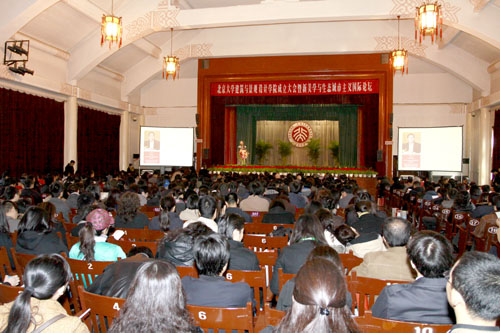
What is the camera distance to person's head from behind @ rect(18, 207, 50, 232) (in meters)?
3.23

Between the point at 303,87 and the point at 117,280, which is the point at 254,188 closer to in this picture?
the point at 117,280

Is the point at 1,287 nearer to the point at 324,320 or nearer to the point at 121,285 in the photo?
the point at 121,285

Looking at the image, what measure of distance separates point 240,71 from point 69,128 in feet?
20.0

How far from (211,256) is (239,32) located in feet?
43.9

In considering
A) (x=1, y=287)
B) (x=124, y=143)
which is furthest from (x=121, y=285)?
(x=124, y=143)

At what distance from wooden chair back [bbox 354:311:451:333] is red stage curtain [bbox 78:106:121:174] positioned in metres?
13.1

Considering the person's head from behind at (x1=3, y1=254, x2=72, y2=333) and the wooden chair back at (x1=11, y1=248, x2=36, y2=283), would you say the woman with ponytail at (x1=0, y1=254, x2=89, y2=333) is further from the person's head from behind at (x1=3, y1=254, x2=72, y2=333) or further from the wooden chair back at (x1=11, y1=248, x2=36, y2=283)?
the wooden chair back at (x1=11, y1=248, x2=36, y2=283)

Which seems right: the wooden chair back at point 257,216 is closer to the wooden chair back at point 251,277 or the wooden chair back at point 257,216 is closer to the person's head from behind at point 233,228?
the person's head from behind at point 233,228

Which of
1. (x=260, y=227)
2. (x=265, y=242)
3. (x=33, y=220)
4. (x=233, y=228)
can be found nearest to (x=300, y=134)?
(x=260, y=227)

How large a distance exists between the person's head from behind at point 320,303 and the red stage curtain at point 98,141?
13.3 meters

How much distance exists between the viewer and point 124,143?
52.8 feet

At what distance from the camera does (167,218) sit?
13.6ft

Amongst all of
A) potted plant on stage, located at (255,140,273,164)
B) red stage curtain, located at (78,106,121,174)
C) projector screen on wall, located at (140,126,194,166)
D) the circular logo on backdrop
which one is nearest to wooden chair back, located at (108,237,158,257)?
red stage curtain, located at (78,106,121,174)

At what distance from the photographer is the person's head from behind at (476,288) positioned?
128 centimetres
